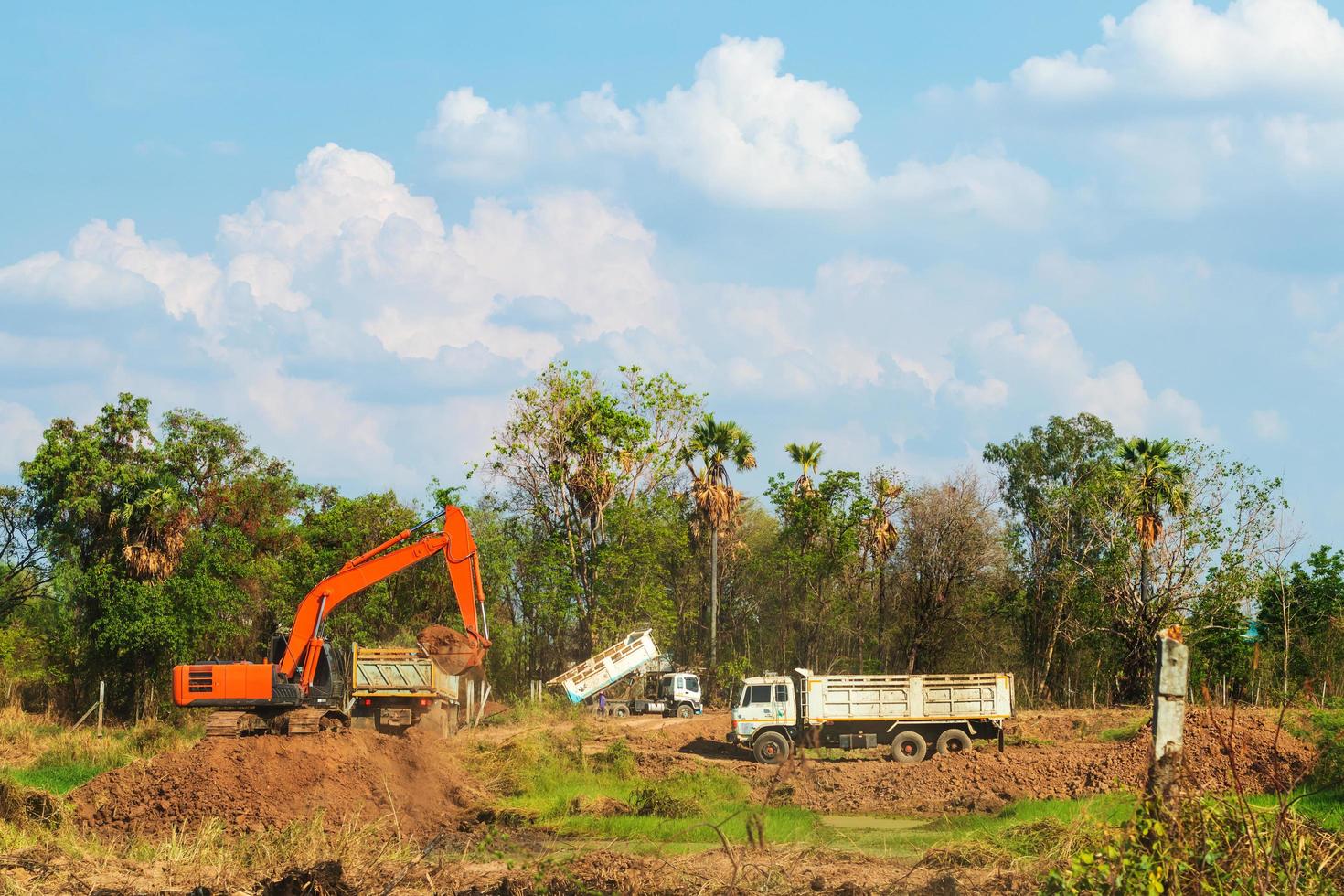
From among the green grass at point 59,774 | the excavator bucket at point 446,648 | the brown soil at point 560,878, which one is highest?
the excavator bucket at point 446,648

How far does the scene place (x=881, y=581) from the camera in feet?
177

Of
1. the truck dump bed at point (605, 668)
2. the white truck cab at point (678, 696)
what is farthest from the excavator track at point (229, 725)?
the white truck cab at point (678, 696)

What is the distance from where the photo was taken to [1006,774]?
990 inches

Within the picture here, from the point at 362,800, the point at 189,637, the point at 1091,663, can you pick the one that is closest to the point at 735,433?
the point at 1091,663

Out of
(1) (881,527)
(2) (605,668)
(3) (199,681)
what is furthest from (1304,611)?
(3) (199,681)

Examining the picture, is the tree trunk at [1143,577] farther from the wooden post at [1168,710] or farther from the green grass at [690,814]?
the wooden post at [1168,710]

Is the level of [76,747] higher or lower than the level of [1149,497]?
lower

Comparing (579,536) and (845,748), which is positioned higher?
(579,536)

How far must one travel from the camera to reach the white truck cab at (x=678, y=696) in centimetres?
4497

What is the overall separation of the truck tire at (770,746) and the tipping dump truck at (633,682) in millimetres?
11186

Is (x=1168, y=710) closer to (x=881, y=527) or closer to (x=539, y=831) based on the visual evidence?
(x=539, y=831)

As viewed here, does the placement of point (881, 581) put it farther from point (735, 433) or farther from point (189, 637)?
point (189, 637)

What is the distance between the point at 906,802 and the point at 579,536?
2859 cm

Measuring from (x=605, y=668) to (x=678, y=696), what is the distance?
425 centimetres
